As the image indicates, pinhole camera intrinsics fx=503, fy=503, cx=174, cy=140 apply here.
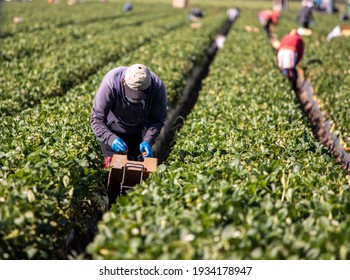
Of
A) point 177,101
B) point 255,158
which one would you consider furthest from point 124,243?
point 177,101

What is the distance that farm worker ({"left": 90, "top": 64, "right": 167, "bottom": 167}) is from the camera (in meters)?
6.04

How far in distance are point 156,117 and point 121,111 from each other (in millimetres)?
494

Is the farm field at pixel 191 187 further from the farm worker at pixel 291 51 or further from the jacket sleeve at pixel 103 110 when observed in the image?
the farm worker at pixel 291 51

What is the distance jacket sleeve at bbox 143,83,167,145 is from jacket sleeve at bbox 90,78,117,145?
50 cm

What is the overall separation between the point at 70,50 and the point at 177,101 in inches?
234

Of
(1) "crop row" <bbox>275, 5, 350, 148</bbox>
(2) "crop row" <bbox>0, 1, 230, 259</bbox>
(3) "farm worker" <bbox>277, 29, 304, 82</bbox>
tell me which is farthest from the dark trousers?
(3) "farm worker" <bbox>277, 29, 304, 82</bbox>

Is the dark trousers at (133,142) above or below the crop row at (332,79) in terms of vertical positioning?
above

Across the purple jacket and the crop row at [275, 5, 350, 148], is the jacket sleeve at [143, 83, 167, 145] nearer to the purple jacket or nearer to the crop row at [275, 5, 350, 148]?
the purple jacket

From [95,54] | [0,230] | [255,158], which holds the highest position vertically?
[0,230]

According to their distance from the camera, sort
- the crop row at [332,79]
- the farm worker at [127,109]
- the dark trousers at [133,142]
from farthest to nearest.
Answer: the crop row at [332,79], the dark trousers at [133,142], the farm worker at [127,109]

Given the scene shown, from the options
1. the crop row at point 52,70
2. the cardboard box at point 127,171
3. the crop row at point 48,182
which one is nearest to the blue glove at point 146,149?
the cardboard box at point 127,171

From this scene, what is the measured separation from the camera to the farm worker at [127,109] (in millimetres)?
6039
